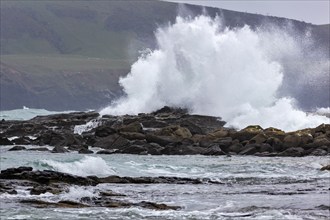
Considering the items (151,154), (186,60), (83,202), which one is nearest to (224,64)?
(186,60)

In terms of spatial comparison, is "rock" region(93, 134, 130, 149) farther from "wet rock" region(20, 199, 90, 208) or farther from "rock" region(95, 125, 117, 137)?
"wet rock" region(20, 199, 90, 208)

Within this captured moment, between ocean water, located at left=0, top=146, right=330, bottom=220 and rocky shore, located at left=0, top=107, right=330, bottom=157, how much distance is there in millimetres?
1997

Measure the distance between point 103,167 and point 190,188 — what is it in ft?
20.9

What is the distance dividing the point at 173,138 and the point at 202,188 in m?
16.3

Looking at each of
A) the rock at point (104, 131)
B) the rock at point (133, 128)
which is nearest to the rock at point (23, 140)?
the rock at point (104, 131)

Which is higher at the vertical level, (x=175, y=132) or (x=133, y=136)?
(x=175, y=132)

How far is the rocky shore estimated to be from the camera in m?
40.8

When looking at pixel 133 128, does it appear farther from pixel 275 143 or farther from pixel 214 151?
pixel 275 143

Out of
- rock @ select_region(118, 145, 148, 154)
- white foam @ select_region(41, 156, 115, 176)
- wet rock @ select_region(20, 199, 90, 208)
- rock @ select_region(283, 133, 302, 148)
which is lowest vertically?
wet rock @ select_region(20, 199, 90, 208)

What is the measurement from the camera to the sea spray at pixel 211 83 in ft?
178

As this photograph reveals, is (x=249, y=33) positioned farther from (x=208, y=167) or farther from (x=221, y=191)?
(x=221, y=191)

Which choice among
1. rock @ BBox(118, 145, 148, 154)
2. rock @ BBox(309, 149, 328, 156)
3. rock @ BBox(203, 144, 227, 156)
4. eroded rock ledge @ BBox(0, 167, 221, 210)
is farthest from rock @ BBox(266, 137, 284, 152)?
eroded rock ledge @ BBox(0, 167, 221, 210)

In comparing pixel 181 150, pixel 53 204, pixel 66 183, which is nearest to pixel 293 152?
pixel 181 150

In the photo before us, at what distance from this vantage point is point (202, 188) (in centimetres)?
2692
